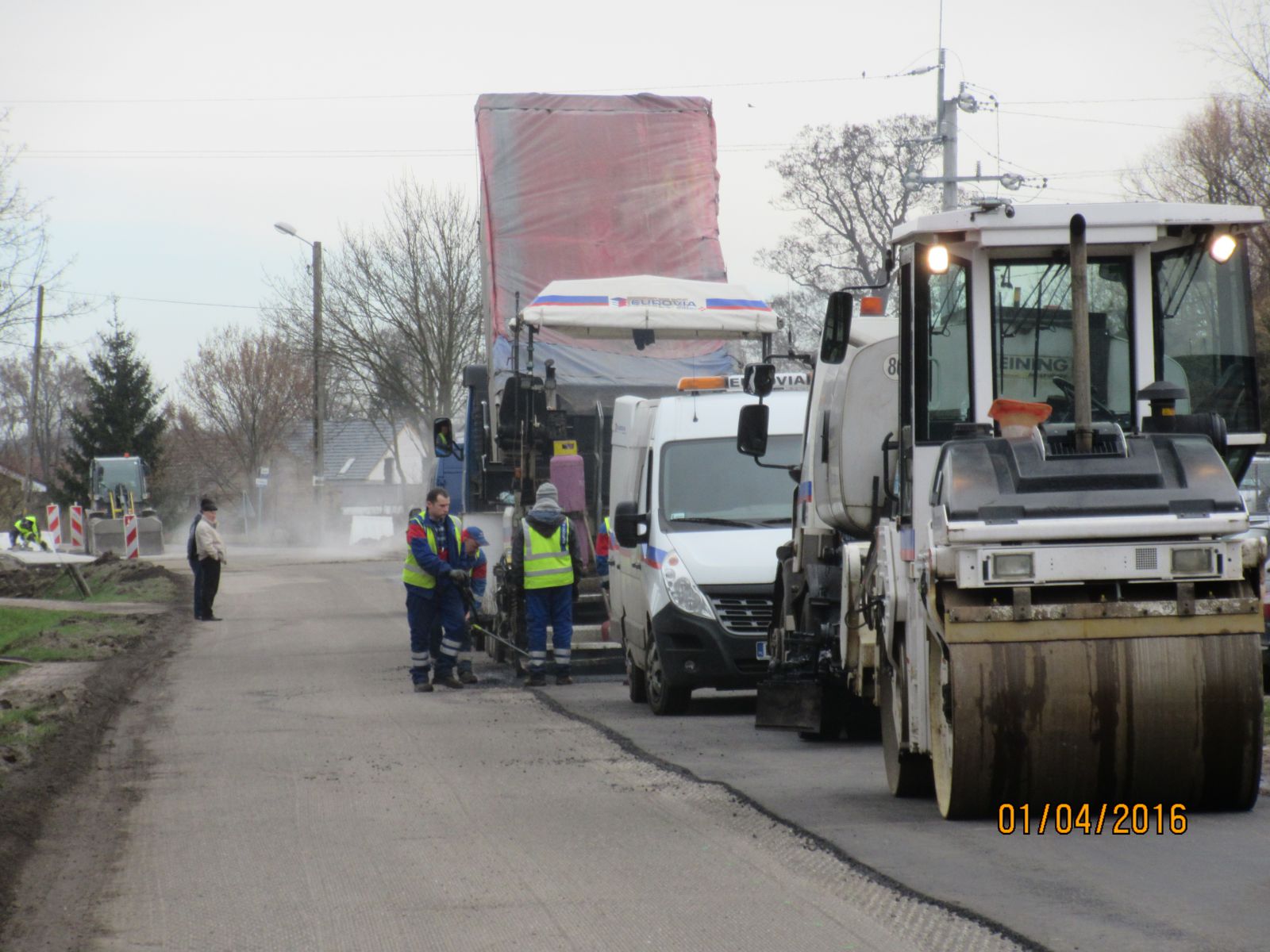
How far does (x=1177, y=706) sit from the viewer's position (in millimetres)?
6430

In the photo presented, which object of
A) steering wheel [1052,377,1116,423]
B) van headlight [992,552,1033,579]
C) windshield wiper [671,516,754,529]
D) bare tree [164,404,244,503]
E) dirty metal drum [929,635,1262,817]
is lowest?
dirty metal drum [929,635,1262,817]

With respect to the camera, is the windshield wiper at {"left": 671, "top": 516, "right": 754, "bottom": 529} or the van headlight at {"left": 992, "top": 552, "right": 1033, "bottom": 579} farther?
the windshield wiper at {"left": 671, "top": 516, "right": 754, "bottom": 529}

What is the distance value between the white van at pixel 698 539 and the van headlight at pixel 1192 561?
518 cm

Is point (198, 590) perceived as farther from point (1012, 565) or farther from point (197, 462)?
point (197, 462)

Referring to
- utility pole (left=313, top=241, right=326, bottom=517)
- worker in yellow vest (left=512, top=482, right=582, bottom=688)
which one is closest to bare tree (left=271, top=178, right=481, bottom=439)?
utility pole (left=313, top=241, right=326, bottom=517)

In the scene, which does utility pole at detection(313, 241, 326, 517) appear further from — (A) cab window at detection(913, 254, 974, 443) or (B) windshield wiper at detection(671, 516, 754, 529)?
(A) cab window at detection(913, 254, 974, 443)

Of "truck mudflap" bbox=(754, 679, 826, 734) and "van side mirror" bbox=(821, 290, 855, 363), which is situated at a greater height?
"van side mirror" bbox=(821, 290, 855, 363)

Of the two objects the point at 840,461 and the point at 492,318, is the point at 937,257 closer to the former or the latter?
the point at 840,461

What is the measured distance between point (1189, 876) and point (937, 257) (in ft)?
10.1

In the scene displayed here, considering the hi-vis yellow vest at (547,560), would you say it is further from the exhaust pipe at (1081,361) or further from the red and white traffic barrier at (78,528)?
the red and white traffic barrier at (78,528)

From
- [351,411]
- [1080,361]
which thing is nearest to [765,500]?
[1080,361]

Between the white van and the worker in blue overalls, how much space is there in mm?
1589

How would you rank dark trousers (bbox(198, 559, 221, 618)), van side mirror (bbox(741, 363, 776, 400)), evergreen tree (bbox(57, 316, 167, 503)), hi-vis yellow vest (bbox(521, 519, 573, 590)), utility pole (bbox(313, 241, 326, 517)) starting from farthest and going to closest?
evergreen tree (bbox(57, 316, 167, 503)), utility pole (bbox(313, 241, 326, 517)), dark trousers (bbox(198, 559, 221, 618)), hi-vis yellow vest (bbox(521, 519, 573, 590)), van side mirror (bbox(741, 363, 776, 400))

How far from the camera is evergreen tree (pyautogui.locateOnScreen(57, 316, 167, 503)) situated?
61.1 meters
